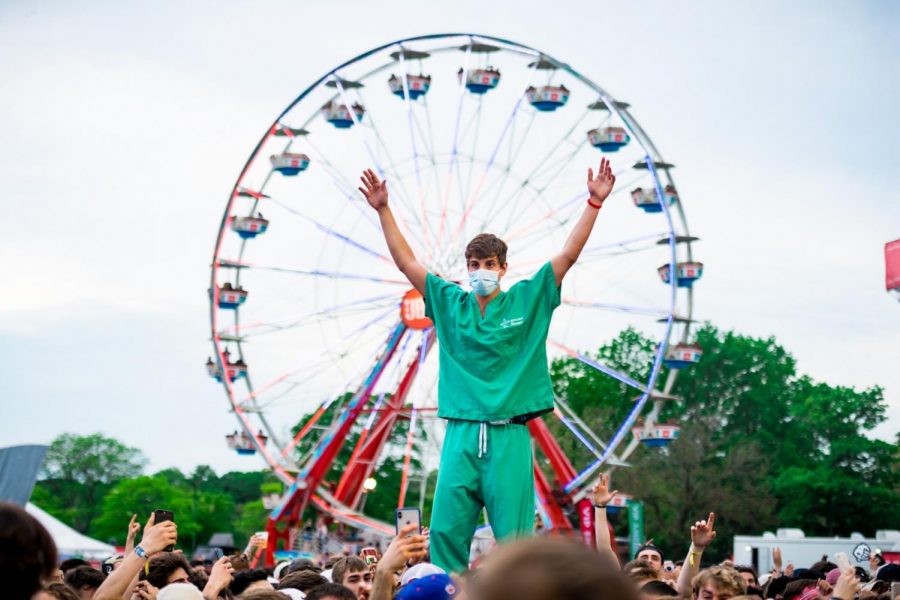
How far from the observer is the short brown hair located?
6.61 m

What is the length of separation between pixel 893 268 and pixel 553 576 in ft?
46.8

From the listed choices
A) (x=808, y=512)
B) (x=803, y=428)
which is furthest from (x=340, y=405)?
(x=803, y=428)

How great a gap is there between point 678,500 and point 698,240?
35317mm

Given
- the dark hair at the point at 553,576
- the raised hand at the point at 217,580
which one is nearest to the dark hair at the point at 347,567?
the raised hand at the point at 217,580

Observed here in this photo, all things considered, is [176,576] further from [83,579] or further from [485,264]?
[485,264]

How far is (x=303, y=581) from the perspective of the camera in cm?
751

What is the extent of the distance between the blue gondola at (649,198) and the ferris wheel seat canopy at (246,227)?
968cm

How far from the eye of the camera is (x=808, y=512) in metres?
67.2

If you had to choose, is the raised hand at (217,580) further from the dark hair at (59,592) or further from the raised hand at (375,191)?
the raised hand at (375,191)

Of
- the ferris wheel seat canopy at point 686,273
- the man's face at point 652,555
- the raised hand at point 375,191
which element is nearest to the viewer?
the raised hand at point 375,191

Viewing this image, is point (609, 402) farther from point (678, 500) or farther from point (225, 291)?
point (225, 291)

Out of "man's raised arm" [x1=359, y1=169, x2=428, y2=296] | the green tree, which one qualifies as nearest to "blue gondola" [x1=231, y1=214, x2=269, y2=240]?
"man's raised arm" [x1=359, y1=169, x2=428, y2=296]

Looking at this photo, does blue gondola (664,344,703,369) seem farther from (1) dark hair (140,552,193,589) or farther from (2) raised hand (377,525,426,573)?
(2) raised hand (377,525,426,573)

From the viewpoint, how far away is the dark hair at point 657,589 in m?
6.20
